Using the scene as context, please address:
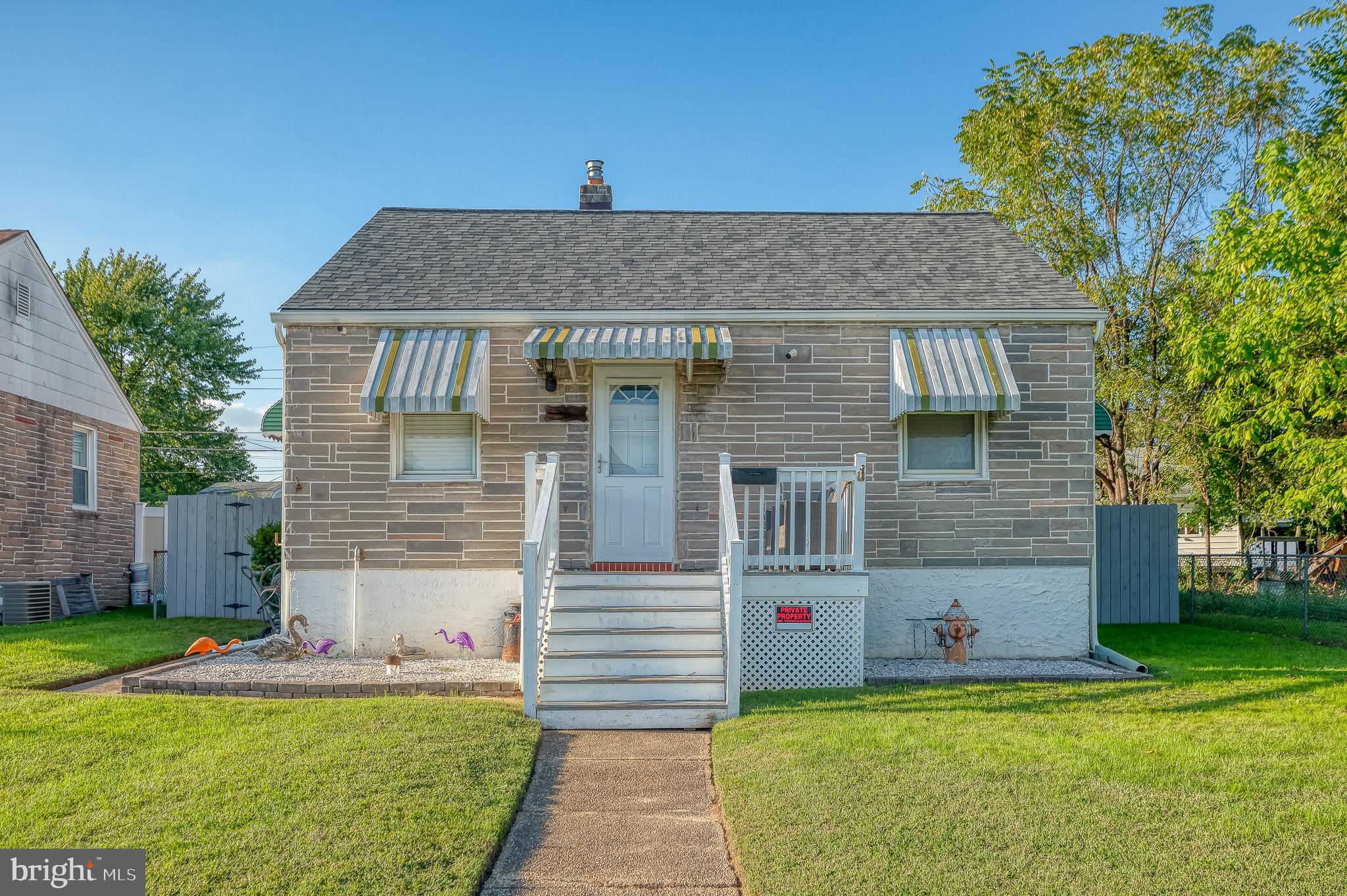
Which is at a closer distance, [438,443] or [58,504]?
[438,443]

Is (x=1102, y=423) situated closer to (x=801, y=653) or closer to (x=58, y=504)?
(x=801, y=653)

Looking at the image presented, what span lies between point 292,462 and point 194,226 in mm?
12349

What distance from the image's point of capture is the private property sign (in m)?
8.05

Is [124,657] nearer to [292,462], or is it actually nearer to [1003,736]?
[292,462]

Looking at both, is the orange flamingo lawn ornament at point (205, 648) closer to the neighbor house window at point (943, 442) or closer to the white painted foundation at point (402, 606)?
the white painted foundation at point (402, 606)

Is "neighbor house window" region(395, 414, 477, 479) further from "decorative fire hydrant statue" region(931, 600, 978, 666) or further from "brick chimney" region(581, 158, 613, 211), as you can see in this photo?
"decorative fire hydrant statue" region(931, 600, 978, 666)

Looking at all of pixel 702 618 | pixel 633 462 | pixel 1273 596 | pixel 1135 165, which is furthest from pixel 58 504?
pixel 1135 165

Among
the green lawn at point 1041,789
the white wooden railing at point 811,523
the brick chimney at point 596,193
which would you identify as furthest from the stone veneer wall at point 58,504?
the green lawn at point 1041,789

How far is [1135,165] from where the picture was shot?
61.1 ft

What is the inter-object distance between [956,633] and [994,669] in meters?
0.51

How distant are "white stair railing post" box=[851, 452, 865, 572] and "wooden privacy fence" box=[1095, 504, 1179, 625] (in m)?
6.54

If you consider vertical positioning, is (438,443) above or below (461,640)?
above

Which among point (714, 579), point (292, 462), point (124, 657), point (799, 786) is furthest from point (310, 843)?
point (124, 657)

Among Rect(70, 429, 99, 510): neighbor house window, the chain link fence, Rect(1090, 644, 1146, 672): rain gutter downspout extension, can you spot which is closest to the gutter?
Rect(1090, 644, 1146, 672): rain gutter downspout extension
